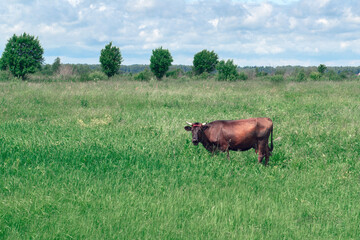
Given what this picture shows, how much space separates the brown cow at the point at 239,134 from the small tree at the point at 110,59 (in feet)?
127

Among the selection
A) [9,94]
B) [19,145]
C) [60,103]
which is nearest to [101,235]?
[19,145]

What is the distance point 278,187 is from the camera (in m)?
6.76

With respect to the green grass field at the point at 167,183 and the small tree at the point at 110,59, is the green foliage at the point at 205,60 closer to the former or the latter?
the small tree at the point at 110,59

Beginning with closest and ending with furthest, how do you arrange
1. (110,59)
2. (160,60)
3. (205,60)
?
(110,59)
(160,60)
(205,60)

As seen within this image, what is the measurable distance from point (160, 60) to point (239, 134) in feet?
132

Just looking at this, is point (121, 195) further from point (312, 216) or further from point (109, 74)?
point (109, 74)

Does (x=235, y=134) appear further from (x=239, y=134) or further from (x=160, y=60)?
(x=160, y=60)

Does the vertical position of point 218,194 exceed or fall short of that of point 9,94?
it falls short

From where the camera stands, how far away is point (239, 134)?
8.26 metres

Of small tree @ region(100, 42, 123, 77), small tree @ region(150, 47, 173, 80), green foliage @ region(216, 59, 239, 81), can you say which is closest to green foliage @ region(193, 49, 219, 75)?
small tree @ region(150, 47, 173, 80)

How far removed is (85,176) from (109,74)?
41.6 meters

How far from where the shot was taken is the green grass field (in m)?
4.96

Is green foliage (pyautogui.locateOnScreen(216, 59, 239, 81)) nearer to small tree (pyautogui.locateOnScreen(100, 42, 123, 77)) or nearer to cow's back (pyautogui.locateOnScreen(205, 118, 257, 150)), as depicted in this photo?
small tree (pyautogui.locateOnScreen(100, 42, 123, 77))

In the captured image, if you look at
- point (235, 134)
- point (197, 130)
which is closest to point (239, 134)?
point (235, 134)
